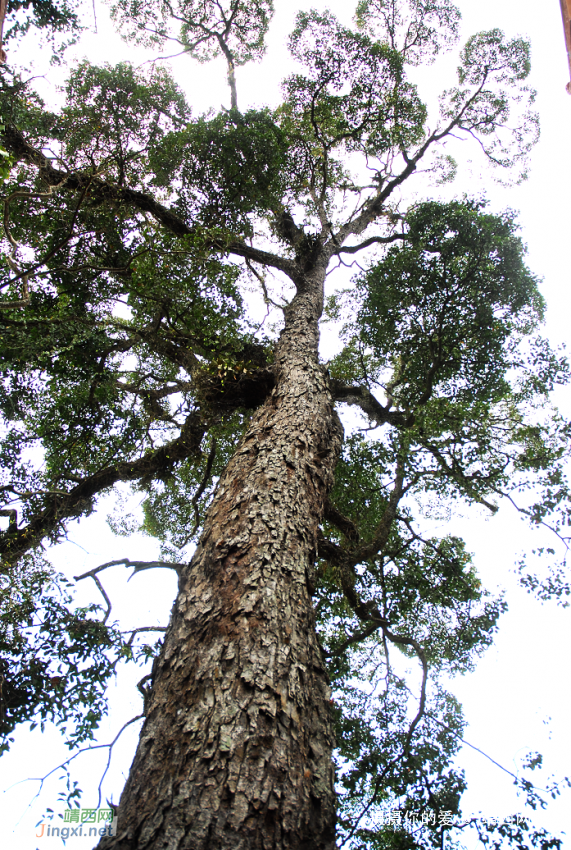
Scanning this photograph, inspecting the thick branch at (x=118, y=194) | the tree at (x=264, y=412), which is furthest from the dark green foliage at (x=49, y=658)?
the thick branch at (x=118, y=194)

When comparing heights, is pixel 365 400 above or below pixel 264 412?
above

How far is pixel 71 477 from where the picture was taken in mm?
5496

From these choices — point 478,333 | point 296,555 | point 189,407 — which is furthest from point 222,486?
point 478,333

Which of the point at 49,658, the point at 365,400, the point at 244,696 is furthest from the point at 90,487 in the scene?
the point at 365,400

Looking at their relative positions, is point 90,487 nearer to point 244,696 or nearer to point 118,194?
point 118,194

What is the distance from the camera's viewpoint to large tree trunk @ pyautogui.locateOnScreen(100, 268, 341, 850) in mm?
1392

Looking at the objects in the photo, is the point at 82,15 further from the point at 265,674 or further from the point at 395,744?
the point at 395,744

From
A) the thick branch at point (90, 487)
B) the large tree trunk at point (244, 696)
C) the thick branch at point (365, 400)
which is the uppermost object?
the thick branch at point (365, 400)

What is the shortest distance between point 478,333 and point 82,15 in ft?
25.1

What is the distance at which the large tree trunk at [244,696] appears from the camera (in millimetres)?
1392

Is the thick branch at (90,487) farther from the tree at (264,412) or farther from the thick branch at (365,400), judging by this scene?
the thick branch at (365,400)

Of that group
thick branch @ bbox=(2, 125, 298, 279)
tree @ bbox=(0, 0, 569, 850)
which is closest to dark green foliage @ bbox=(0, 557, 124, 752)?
tree @ bbox=(0, 0, 569, 850)

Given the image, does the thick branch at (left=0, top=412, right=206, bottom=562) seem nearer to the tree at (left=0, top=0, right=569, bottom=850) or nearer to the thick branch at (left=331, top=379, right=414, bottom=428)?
the tree at (left=0, top=0, right=569, bottom=850)

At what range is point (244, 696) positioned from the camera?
5.79ft
